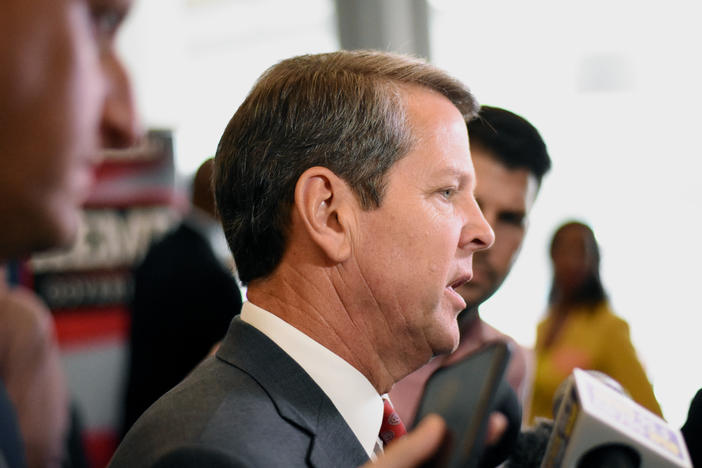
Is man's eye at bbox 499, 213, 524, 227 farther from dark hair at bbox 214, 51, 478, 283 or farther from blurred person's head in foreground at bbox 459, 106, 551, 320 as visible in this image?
dark hair at bbox 214, 51, 478, 283

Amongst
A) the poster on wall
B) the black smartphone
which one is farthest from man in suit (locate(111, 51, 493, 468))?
the poster on wall

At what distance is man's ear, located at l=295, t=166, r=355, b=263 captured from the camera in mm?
1248

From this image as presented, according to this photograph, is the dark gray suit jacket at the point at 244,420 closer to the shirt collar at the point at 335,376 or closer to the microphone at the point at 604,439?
the shirt collar at the point at 335,376

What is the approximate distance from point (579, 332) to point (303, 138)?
1.99m

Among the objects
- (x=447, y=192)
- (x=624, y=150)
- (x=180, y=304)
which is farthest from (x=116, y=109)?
(x=624, y=150)

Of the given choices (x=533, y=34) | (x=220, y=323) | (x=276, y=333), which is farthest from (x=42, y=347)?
(x=533, y=34)

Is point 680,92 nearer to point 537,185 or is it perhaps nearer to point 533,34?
point 533,34

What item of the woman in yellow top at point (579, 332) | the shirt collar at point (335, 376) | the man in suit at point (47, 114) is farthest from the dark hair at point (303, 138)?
the woman in yellow top at point (579, 332)

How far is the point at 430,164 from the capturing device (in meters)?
1.29

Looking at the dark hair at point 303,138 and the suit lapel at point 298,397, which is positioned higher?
the dark hair at point 303,138

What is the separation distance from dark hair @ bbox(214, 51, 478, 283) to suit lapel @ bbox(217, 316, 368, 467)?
0.16 meters

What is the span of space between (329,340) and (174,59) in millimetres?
3982

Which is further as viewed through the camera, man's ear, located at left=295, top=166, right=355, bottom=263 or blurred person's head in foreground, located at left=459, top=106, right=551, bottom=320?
blurred person's head in foreground, located at left=459, top=106, right=551, bottom=320

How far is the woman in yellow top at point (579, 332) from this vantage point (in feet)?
8.93
